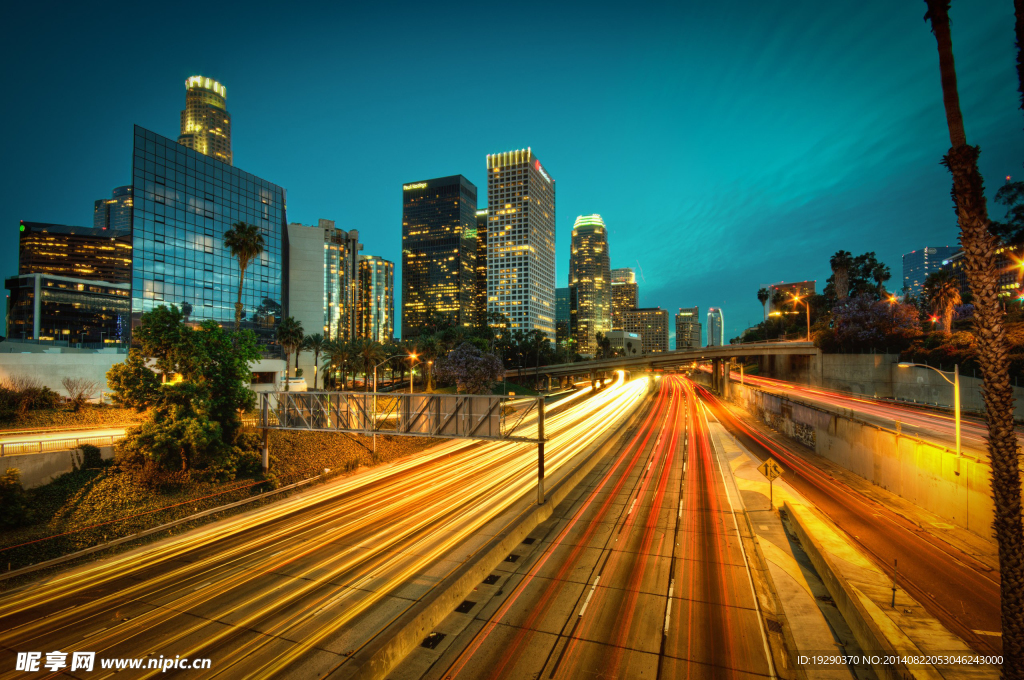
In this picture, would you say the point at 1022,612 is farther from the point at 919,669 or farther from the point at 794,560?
the point at 794,560

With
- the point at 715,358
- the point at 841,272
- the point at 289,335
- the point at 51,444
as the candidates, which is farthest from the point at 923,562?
the point at 841,272

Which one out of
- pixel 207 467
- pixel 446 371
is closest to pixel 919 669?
pixel 207 467

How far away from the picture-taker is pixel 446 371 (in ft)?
238

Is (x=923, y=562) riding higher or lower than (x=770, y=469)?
lower

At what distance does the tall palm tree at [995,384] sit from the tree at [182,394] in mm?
37062

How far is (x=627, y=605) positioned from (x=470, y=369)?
57.9m

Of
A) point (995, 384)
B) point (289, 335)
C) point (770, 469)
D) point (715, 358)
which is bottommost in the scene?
point (770, 469)

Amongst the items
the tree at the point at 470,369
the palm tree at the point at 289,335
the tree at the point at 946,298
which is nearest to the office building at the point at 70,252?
the palm tree at the point at 289,335

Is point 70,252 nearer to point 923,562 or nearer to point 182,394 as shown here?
point 182,394

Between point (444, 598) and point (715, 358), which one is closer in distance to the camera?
point (444, 598)

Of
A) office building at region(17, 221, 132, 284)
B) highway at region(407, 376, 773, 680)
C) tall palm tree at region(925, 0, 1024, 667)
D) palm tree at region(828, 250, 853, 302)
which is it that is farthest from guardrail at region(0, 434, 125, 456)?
office building at region(17, 221, 132, 284)

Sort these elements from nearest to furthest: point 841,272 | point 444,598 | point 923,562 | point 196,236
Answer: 1. point 444,598
2. point 923,562
3. point 196,236
4. point 841,272

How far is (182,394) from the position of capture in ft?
92.4

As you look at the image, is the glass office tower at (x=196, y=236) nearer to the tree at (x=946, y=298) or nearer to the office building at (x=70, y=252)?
the office building at (x=70, y=252)
